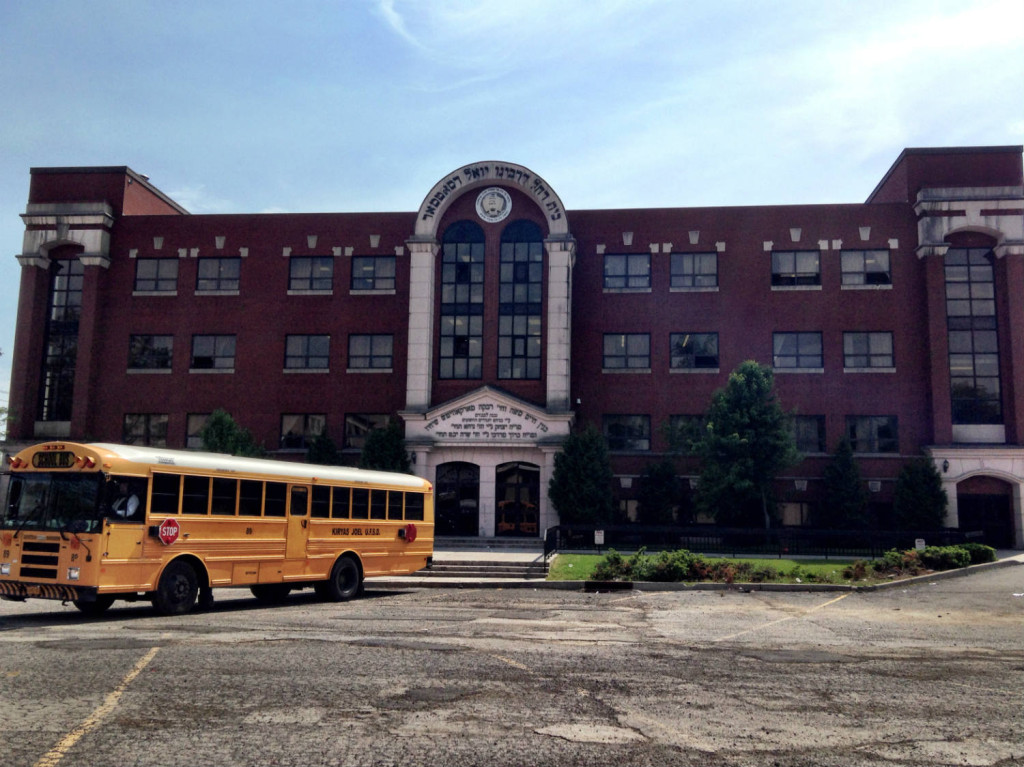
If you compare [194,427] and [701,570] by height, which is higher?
[194,427]

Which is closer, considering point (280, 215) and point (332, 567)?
point (332, 567)

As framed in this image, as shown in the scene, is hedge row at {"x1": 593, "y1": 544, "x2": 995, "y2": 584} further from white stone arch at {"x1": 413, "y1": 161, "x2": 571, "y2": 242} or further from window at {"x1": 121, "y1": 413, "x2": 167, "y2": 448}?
window at {"x1": 121, "y1": 413, "x2": 167, "y2": 448}

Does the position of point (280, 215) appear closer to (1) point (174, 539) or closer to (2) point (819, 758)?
(1) point (174, 539)

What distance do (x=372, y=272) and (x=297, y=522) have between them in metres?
23.4

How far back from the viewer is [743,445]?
33531 millimetres

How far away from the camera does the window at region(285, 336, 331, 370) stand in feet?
131

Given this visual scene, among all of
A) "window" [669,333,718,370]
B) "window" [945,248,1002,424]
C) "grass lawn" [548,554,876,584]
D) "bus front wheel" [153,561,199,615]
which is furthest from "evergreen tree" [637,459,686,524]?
"bus front wheel" [153,561,199,615]

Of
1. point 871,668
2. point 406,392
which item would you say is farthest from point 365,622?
point 406,392

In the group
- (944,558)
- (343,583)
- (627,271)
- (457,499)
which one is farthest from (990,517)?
(343,583)

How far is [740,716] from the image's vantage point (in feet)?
25.9

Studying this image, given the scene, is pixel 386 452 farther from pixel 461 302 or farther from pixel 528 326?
pixel 528 326

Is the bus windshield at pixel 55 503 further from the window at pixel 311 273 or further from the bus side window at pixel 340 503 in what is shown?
the window at pixel 311 273

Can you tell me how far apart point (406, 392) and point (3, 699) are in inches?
1186

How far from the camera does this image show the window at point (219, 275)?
40.7 meters
